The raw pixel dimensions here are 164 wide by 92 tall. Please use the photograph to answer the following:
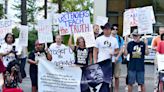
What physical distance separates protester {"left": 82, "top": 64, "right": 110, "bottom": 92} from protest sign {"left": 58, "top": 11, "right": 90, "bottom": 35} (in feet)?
8.92

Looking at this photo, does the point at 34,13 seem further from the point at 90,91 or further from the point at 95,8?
the point at 90,91

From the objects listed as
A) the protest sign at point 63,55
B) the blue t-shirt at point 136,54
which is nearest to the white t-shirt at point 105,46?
→ the blue t-shirt at point 136,54

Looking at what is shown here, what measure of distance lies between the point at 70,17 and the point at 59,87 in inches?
121

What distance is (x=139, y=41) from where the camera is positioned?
1078 cm

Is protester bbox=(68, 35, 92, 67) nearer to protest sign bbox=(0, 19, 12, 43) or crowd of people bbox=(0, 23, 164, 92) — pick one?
crowd of people bbox=(0, 23, 164, 92)

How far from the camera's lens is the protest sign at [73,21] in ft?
37.8

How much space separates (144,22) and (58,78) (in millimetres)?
3336

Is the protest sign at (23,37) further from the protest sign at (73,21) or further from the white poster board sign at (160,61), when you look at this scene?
the white poster board sign at (160,61)

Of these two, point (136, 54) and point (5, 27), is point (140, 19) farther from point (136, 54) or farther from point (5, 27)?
point (5, 27)

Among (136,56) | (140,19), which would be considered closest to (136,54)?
(136,56)

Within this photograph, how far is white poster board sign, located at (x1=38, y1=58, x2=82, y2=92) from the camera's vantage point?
8898 mm

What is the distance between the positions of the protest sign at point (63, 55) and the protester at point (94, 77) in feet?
4.56

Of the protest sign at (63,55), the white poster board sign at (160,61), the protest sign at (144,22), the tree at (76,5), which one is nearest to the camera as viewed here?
the protest sign at (63,55)

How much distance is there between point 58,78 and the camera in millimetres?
9016
